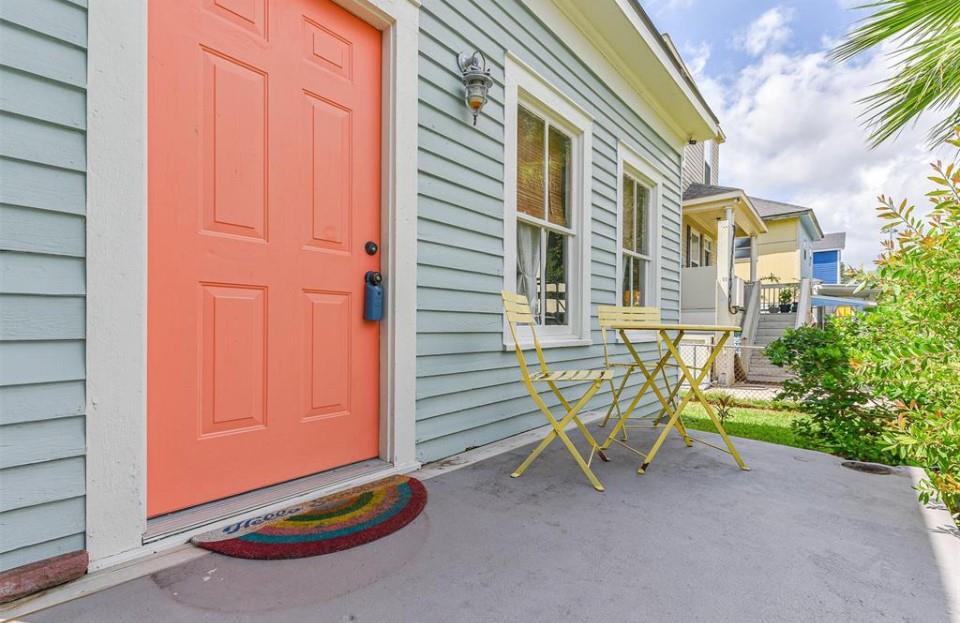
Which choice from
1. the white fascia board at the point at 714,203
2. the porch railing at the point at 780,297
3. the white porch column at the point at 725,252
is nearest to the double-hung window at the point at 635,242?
the white fascia board at the point at 714,203

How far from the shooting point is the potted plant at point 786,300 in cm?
1134

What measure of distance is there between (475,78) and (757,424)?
454 centimetres

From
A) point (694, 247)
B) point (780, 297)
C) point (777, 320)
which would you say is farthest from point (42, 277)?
point (780, 297)

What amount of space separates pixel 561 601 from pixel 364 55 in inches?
95.3

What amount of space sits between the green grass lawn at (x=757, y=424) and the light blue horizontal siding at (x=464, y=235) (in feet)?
6.01

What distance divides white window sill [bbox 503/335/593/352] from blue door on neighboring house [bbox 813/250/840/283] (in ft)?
78.7

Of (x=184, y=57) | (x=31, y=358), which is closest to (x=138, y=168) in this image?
(x=184, y=57)

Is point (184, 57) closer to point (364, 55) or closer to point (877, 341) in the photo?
point (364, 55)

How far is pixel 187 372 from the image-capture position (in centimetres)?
160

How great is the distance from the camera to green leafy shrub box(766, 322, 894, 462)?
9.41 ft

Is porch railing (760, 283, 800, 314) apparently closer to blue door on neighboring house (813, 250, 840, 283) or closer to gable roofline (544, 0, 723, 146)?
gable roofline (544, 0, 723, 146)

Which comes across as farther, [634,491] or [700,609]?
[634,491]

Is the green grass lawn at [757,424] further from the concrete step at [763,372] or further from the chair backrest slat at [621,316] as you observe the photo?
the concrete step at [763,372]

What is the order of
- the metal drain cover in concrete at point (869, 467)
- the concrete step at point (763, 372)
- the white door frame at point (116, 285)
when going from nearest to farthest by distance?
the white door frame at point (116, 285) → the metal drain cover in concrete at point (869, 467) → the concrete step at point (763, 372)
